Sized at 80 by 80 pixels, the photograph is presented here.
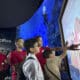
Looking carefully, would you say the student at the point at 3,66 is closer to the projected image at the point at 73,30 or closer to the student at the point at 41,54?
the student at the point at 41,54

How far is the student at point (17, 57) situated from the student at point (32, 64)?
7cm

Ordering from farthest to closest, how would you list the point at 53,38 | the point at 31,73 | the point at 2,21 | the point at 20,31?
the point at 2,21 < the point at 20,31 < the point at 31,73 < the point at 53,38

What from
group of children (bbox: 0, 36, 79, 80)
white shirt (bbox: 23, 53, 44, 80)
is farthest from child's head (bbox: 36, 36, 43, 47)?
white shirt (bbox: 23, 53, 44, 80)

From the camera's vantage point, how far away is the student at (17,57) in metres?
2.09

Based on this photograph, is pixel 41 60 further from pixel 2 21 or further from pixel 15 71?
pixel 2 21

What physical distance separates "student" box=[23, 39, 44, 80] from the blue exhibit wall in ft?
0.32

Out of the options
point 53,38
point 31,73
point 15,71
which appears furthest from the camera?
point 15,71

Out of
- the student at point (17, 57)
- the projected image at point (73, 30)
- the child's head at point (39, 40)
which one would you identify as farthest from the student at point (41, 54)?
the projected image at point (73, 30)

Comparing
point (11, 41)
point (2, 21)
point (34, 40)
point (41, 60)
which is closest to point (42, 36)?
point (34, 40)

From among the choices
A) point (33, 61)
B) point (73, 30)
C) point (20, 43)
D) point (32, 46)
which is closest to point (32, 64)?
point (33, 61)

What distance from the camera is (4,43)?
224cm

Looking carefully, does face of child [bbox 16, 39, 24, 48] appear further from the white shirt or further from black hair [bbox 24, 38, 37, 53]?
the white shirt

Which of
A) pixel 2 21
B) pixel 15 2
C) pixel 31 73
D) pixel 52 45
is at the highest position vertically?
pixel 15 2

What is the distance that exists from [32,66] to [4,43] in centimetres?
45
